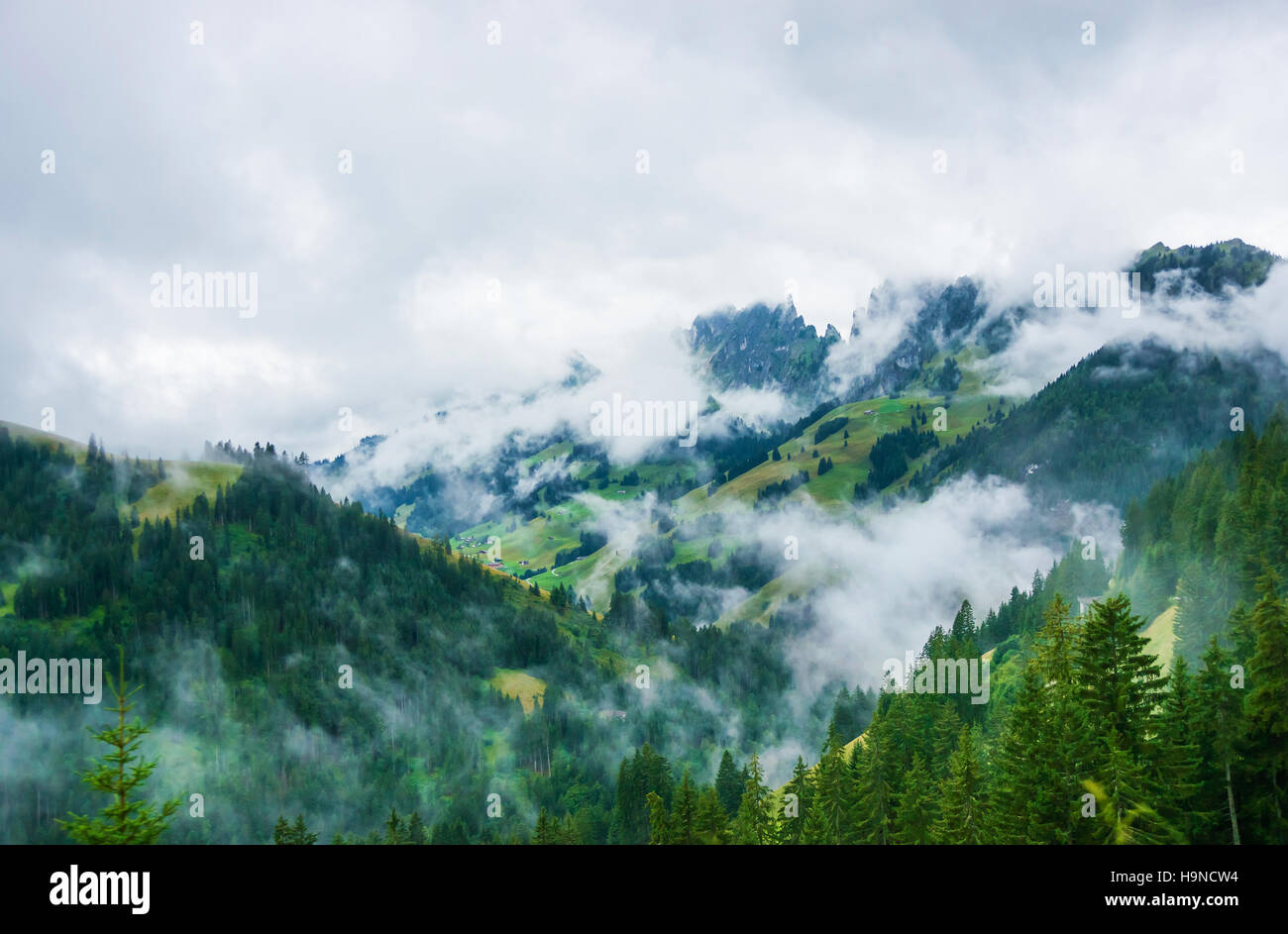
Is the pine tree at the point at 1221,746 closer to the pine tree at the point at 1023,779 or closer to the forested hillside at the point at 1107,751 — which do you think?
the forested hillside at the point at 1107,751

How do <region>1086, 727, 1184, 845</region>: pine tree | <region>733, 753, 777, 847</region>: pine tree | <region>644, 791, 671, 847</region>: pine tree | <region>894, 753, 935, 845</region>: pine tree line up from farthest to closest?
<region>733, 753, 777, 847</region>: pine tree < <region>644, 791, 671, 847</region>: pine tree < <region>894, 753, 935, 845</region>: pine tree < <region>1086, 727, 1184, 845</region>: pine tree

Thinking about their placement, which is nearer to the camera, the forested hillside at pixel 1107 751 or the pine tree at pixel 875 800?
the forested hillside at pixel 1107 751

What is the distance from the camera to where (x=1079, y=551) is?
504 feet

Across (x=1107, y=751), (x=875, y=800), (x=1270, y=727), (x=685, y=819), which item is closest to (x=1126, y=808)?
(x=1107, y=751)

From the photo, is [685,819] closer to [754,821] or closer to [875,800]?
[754,821]

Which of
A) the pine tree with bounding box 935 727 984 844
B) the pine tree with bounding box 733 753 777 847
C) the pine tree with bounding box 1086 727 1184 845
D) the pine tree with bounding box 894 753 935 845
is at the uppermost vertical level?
the pine tree with bounding box 1086 727 1184 845

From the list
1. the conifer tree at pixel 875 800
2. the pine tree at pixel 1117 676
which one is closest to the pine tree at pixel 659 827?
the conifer tree at pixel 875 800

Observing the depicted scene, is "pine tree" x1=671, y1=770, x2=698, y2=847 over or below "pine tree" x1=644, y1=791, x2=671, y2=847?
over

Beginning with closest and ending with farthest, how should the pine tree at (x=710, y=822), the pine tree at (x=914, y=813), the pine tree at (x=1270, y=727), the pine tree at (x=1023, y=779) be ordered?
the pine tree at (x=1270, y=727) < the pine tree at (x=1023, y=779) < the pine tree at (x=914, y=813) < the pine tree at (x=710, y=822)

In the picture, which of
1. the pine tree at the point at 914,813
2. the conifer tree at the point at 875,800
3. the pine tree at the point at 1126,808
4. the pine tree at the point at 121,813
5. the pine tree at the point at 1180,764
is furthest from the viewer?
the conifer tree at the point at 875,800

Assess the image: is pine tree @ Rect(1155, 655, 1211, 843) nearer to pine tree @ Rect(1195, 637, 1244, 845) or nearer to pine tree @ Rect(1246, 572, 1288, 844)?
pine tree @ Rect(1195, 637, 1244, 845)

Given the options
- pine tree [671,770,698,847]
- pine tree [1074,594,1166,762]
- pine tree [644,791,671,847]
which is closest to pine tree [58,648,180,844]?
pine tree [1074,594,1166,762]
